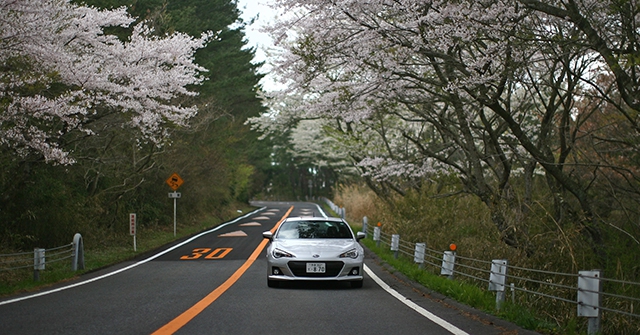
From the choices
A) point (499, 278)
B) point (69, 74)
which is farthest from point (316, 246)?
point (69, 74)

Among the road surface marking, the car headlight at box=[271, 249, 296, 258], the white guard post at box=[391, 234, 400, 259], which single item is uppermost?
the car headlight at box=[271, 249, 296, 258]

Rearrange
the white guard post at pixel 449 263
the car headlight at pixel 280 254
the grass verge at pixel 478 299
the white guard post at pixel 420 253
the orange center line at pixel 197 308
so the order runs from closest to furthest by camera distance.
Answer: the orange center line at pixel 197 308 → the grass verge at pixel 478 299 → the car headlight at pixel 280 254 → the white guard post at pixel 449 263 → the white guard post at pixel 420 253

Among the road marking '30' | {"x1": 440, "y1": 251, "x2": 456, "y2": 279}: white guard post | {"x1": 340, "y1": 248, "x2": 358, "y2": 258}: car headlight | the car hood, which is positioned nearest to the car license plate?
the car hood

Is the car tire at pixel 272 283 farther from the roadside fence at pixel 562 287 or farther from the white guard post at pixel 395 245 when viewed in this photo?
the white guard post at pixel 395 245

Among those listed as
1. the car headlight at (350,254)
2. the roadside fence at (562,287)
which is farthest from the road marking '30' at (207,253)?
the car headlight at (350,254)

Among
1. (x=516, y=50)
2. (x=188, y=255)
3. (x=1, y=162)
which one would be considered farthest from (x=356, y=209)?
(x=516, y=50)

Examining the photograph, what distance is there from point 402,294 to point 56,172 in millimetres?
13493

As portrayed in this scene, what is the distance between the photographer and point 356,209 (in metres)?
39.1

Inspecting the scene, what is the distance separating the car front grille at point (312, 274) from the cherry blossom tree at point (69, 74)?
6.32 meters

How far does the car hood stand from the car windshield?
1.57 feet

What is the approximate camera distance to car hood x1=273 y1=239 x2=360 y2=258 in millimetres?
12477

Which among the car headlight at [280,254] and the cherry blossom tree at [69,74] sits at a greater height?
the cherry blossom tree at [69,74]

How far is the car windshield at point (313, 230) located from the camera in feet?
45.5

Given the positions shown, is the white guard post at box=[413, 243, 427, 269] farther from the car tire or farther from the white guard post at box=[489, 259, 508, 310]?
the white guard post at box=[489, 259, 508, 310]
